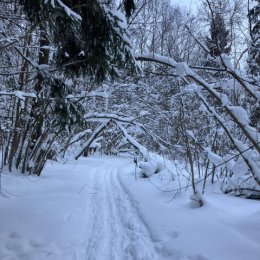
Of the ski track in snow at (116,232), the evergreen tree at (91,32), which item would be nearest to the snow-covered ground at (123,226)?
the ski track in snow at (116,232)

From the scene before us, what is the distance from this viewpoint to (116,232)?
5.87 metres

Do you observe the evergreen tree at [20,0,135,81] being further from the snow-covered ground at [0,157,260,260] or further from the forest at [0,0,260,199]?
the snow-covered ground at [0,157,260,260]

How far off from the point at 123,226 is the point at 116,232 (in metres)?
0.42

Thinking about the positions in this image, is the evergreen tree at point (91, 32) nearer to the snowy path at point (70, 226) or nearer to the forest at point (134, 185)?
the forest at point (134, 185)

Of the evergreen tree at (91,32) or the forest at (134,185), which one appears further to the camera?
the evergreen tree at (91,32)

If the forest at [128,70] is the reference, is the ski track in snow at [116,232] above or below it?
below

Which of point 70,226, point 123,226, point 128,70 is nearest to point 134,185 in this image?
point 123,226

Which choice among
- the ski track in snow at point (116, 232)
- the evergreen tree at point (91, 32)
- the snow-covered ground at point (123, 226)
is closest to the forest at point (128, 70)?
the evergreen tree at point (91, 32)

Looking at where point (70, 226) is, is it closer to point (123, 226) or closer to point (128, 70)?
point (123, 226)

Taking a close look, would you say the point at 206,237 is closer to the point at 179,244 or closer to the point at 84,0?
the point at 179,244

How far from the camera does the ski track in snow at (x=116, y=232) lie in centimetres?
486

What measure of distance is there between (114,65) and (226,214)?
11.2 feet

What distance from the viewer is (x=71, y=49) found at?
659 cm

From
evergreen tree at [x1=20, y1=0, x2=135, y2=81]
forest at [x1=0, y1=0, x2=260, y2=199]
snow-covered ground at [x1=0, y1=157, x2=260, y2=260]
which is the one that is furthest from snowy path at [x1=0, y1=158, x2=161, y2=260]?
evergreen tree at [x1=20, y1=0, x2=135, y2=81]
